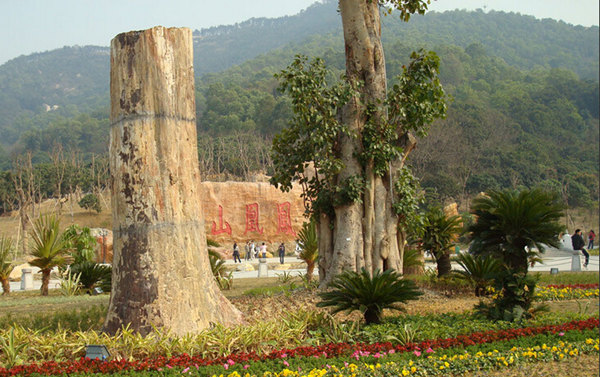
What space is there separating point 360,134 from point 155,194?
4.95m

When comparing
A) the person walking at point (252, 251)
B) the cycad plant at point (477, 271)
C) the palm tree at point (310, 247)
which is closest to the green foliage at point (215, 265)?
the palm tree at point (310, 247)

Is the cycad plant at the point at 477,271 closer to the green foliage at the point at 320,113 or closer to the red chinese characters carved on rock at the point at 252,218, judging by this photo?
the green foliage at the point at 320,113

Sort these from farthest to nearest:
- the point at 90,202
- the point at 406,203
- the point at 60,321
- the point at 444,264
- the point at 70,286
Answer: the point at 90,202
the point at 444,264
the point at 70,286
the point at 406,203
the point at 60,321

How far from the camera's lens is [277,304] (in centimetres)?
918

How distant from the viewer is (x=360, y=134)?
1108 cm

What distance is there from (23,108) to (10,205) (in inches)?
2719

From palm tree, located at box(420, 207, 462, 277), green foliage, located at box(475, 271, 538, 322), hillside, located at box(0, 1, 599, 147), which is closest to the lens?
green foliage, located at box(475, 271, 538, 322)

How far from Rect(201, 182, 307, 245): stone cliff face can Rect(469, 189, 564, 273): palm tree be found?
22.1 meters

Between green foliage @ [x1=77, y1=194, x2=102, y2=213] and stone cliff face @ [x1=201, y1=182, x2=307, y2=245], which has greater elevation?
green foliage @ [x1=77, y1=194, x2=102, y2=213]

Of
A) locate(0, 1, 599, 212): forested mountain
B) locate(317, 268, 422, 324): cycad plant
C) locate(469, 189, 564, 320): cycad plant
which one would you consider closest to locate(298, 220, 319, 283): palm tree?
locate(469, 189, 564, 320): cycad plant

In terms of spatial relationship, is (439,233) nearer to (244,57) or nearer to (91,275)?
(91,275)

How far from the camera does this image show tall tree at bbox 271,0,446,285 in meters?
10.8

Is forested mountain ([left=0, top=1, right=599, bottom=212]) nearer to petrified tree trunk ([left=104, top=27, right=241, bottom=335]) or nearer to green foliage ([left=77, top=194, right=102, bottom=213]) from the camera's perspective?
green foliage ([left=77, top=194, right=102, bottom=213])

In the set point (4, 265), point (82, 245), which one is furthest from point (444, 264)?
point (82, 245)
